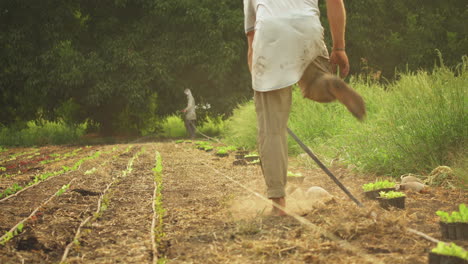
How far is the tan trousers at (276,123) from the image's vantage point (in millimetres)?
2637

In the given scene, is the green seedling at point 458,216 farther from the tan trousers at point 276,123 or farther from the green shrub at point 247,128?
the green shrub at point 247,128

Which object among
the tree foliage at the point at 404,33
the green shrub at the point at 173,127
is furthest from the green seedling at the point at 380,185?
the green shrub at the point at 173,127

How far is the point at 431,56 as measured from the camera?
14.8 metres

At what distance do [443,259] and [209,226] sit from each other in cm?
143

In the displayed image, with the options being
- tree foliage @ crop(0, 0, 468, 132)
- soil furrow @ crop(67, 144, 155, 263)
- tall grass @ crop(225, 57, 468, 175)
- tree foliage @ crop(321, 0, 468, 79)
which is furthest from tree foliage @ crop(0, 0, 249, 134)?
soil furrow @ crop(67, 144, 155, 263)

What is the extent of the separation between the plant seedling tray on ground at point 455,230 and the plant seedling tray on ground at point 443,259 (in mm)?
456

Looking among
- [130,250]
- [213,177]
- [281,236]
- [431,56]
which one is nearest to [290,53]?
Result: [281,236]

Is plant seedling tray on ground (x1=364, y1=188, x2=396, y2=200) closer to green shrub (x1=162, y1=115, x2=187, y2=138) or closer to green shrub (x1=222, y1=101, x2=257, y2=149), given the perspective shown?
green shrub (x1=222, y1=101, x2=257, y2=149)

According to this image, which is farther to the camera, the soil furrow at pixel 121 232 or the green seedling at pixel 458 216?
the soil furrow at pixel 121 232

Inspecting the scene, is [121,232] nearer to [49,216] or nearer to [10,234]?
[10,234]

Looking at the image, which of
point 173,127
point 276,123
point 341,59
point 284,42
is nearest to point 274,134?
point 276,123

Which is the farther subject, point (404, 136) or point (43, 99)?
point (43, 99)

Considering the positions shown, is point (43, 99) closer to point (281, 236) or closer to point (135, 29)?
point (135, 29)

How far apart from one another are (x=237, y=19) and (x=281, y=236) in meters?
13.3
